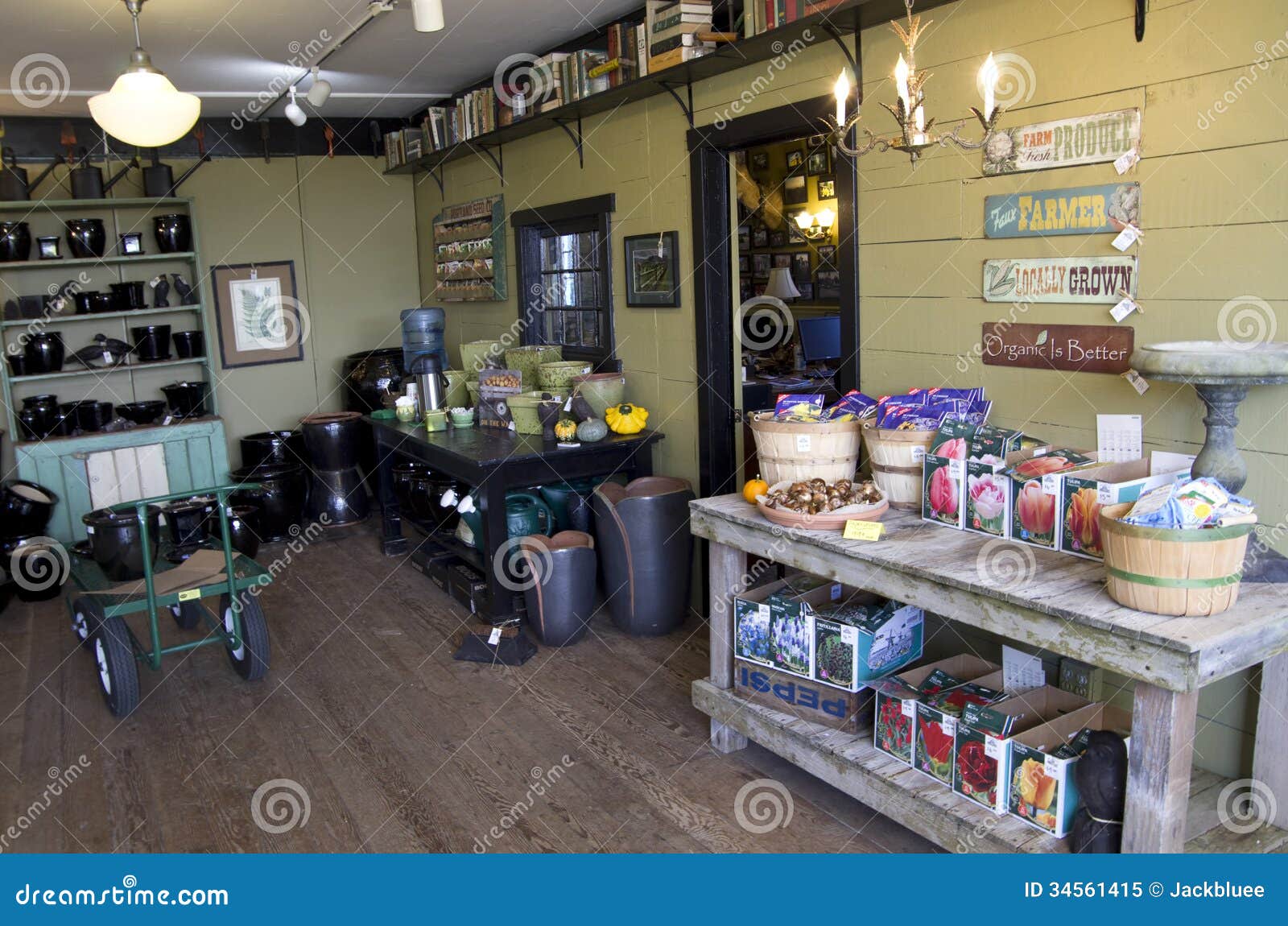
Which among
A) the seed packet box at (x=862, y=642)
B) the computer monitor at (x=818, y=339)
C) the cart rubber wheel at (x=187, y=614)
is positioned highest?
the computer monitor at (x=818, y=339)

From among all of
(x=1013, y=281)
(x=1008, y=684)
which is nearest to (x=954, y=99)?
(x=1013, y=281)

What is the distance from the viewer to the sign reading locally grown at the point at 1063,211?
9.50 ft

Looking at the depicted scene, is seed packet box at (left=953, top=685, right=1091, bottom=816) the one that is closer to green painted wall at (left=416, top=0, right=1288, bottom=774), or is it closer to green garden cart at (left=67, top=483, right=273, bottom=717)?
green painted wall at (left=416, top=0, right=1288, bottom=774)

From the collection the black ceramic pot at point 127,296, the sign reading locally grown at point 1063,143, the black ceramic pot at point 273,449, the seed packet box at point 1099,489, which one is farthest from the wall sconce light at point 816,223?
the seed packet box at point 1099,489

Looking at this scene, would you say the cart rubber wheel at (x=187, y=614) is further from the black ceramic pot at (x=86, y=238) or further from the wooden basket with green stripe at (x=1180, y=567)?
the wooden basket with green stripe at (x=1180, y=567)

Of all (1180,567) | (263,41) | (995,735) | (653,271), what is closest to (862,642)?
(995,735)

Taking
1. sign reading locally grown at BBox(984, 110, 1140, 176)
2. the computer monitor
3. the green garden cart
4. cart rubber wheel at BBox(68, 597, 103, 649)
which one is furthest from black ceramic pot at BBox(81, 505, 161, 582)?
the computer monitor

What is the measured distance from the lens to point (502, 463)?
4777mm

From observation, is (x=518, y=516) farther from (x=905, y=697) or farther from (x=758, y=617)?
(x=905, y=697)

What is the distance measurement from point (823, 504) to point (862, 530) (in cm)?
18

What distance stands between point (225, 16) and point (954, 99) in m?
3.49

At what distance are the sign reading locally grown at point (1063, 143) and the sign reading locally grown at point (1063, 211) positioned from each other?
0.08 m

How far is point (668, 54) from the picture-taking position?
14.2ft

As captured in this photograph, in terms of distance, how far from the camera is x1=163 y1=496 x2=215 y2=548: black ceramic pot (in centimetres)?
499
